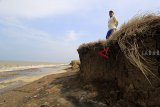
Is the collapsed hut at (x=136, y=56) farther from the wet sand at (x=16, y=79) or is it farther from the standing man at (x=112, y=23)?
the wet sand at (x=16, y=79)

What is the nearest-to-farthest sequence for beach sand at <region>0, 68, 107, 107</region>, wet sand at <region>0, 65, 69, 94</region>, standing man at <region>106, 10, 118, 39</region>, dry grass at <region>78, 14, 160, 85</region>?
dry grass at <region>78, 14, 160, 85</region>, beach sand at <region>0, 68, 107, 107</region>, standing man at <region>106, 10, 118, 39</region>, wet sand at <region>0, 65, 69, 94</region>

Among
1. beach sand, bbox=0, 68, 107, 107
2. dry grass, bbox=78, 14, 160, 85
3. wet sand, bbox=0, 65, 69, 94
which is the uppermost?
dry grass, bbox=78, 14, 160, 85

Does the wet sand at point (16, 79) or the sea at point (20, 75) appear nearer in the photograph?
the wet sand at point (16, 79)

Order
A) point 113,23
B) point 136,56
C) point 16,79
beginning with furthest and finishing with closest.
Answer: point 16,79, point 113,23, point 136,56

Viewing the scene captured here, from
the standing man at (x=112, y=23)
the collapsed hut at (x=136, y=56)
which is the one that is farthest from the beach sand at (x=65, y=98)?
the standing man at (x=112, y=23)

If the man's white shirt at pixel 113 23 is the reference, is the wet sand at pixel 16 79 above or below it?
below

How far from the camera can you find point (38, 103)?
391 inches

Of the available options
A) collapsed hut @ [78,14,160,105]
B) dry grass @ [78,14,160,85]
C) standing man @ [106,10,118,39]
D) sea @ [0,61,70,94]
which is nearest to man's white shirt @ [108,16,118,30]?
standing man @ [106,10,118,39]

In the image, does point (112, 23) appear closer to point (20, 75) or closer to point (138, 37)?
point (138, 37)

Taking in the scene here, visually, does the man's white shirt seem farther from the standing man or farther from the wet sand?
the wet sand

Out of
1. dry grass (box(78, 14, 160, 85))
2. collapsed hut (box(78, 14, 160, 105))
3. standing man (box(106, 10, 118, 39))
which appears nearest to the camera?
collapsed hut (box(78, 14, 160, 105))

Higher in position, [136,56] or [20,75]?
[136,56]

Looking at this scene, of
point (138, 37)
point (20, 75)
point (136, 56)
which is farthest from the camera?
point (20, 75)

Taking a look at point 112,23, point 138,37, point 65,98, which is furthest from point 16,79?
point 138,37
